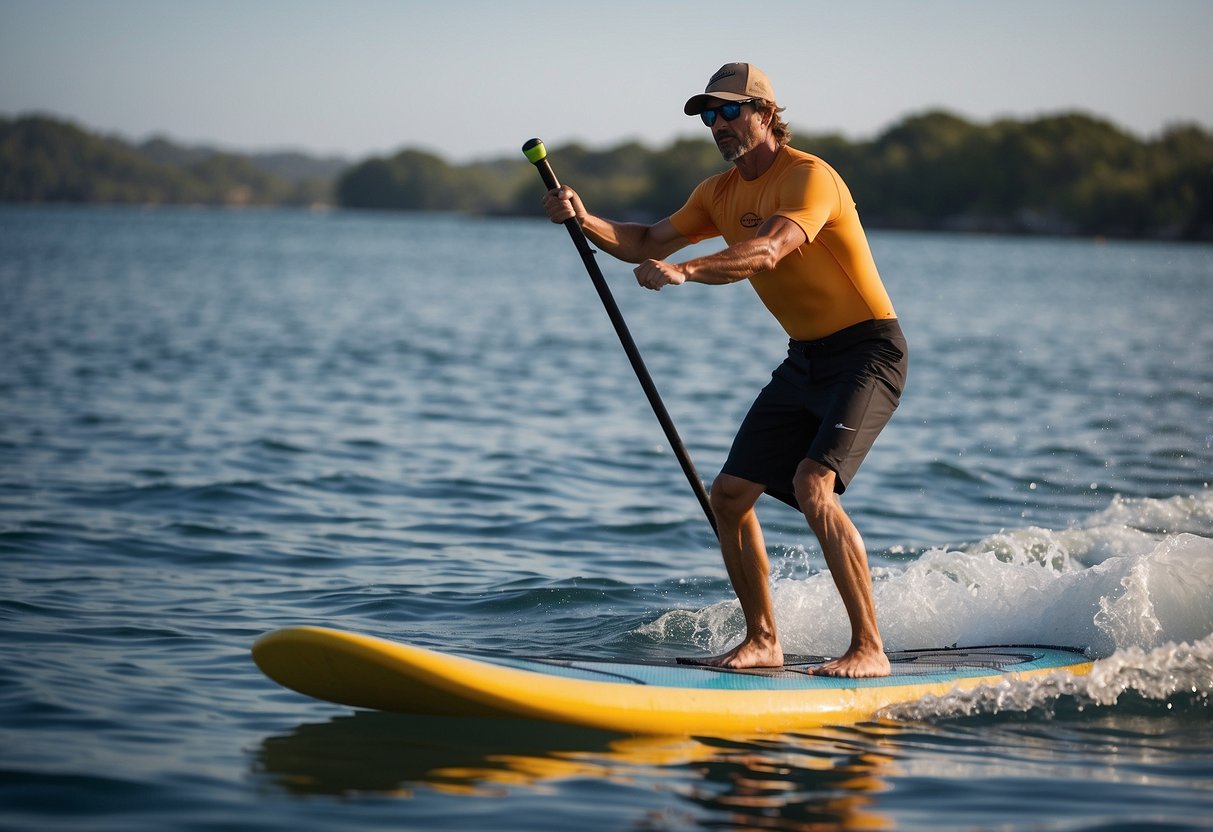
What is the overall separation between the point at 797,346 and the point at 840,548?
913mm

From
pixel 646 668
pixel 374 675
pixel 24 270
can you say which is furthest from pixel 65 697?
pixel 24 270

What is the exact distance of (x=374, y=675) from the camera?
5.19 meters

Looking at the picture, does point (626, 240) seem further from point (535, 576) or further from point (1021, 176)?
point (1021, 176)

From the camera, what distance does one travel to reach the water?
4.79 m

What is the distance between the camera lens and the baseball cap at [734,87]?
5559 millimetres

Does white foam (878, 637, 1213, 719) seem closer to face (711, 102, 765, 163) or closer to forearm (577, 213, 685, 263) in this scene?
forearm (577, 213, 685, 263)

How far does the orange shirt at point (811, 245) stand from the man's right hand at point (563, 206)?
1.94 ft

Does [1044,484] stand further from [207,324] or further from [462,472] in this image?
[207,324]

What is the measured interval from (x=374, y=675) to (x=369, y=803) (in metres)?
0.66

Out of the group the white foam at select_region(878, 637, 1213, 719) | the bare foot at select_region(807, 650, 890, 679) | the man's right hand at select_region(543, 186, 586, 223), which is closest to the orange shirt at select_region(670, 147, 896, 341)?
the man's right hand at select_region(543, 186, 586, 223)

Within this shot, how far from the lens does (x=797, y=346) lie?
593cm

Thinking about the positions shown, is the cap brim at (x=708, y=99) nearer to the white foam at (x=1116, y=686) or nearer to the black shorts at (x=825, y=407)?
the black shorts at (x=825, y=407)

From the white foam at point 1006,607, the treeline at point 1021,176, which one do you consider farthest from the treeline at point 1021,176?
the white foam at point 1006,607

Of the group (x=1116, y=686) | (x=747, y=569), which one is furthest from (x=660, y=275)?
(x=1116, y=686)
